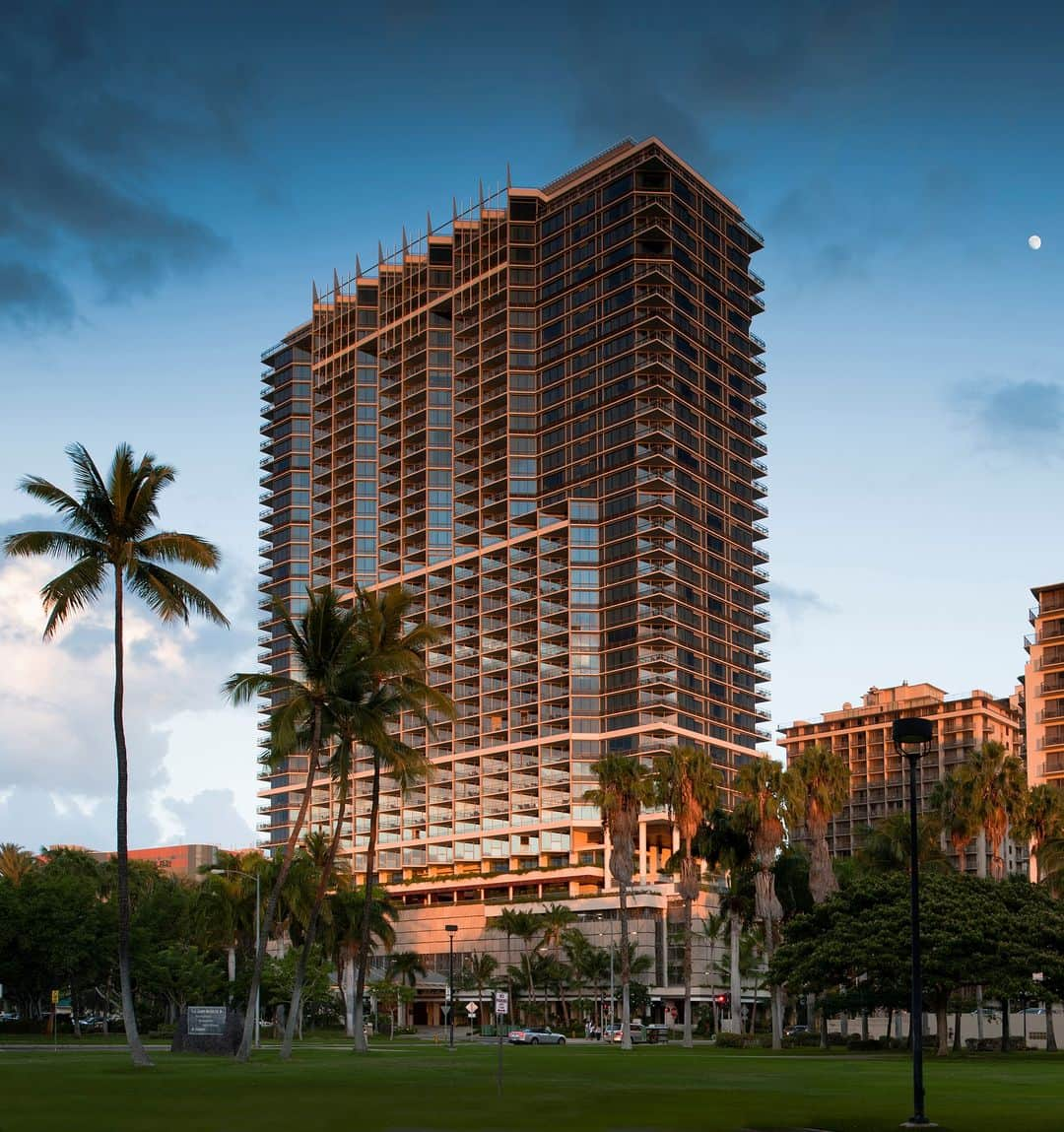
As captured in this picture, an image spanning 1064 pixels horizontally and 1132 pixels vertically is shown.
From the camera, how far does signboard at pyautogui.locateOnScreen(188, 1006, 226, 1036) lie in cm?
6128

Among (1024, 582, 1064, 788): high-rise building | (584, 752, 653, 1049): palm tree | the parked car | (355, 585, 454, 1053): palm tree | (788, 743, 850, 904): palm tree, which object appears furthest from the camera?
(1024, 582, 1064, 788): high-rise building

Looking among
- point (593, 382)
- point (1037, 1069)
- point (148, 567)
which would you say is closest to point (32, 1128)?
point (148, 567)

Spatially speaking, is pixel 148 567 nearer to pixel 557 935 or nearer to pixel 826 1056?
pixel 826 1056

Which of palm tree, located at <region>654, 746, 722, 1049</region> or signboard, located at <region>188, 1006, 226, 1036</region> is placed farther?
palm tree, located at <region>654, 746, 722, 1049</region>

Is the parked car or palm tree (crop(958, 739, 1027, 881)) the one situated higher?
palm tree (crop(958, 739, 1027, 881))

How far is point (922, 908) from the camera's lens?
219ft

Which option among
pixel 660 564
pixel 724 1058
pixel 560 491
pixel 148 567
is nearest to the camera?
pixel 148 567

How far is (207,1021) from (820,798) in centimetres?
4302

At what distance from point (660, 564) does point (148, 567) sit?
12413 centimetres

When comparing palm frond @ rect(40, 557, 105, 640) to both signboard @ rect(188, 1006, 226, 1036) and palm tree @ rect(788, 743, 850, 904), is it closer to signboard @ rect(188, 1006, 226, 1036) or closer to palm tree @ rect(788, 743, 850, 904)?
signboard @ rect(188, 1006, 226, 1036)

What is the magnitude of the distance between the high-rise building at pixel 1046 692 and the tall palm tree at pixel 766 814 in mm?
50940

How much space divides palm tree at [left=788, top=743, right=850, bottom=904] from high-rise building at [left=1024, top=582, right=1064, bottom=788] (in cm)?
4897

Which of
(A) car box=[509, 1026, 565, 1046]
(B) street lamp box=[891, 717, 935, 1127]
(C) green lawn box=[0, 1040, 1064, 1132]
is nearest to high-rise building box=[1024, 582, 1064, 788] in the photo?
(A) car box=[509, 1026, 565, 1046]

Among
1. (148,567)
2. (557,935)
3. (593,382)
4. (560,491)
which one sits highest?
(593,382)
